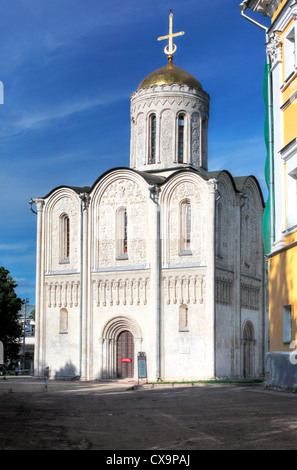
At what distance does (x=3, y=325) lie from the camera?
141 ft

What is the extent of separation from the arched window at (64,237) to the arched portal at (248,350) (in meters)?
9.99

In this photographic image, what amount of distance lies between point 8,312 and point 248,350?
53.9 feet

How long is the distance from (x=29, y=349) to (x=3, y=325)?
132 feet

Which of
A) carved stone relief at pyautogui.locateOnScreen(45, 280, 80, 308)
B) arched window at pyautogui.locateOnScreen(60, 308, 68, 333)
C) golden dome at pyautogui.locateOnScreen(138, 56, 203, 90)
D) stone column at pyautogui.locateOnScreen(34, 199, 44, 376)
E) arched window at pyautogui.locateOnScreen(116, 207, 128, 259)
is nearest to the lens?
arched window at pyautogui.locateOnScreen(116, 207, 128, 259)

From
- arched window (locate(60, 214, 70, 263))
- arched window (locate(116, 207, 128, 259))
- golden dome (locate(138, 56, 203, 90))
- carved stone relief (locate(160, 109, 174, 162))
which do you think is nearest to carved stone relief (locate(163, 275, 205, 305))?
arched window (locate(116, 207, 128, 259))

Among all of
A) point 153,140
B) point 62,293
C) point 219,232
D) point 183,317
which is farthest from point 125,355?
point 153,140

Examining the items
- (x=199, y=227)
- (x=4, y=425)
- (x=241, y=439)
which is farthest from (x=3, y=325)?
(x=241, y=439)

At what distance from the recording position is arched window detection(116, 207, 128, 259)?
3353 cm

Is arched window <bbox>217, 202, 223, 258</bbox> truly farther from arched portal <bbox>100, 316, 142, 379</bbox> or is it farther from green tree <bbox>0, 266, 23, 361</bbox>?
green tree <bbox>0, 266, 23, 361</bbox>

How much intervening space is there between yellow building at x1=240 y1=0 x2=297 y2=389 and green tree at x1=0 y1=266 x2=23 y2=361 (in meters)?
27.6

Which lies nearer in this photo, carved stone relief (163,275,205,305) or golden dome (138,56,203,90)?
carved stone relief (163,275,205,305)

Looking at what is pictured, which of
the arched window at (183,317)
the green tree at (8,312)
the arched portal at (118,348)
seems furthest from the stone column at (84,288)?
the green tree at (8,312)
